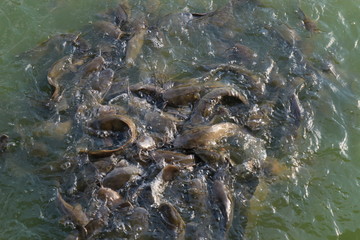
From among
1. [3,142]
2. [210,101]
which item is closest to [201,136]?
[210,101]

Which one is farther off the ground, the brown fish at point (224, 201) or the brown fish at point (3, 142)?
the brown fish at point (224, 201)

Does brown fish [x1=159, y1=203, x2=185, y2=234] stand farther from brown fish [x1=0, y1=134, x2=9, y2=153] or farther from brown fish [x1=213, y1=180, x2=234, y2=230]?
brown fish [x1=0, y1=134, x2=9, y2=153]

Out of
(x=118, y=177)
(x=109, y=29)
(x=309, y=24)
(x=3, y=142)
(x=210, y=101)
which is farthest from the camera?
(x=309, y=24)

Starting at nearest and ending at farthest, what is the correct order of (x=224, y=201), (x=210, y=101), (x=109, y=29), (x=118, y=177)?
(x=224, y=201)
(x=118, y=177)
(x=210, y=101)
(x=109, y=29)

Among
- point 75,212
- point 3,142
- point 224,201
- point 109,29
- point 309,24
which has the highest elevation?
point 309,24

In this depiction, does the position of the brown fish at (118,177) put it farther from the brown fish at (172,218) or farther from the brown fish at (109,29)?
the brown fish at (109,29)

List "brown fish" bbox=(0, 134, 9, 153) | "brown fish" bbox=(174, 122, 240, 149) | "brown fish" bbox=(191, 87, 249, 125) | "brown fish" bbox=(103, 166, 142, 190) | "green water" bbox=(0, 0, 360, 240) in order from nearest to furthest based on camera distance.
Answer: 1. "green water" bbox=(0, 0, 360, 240)
2. "brown fish" bbox=(103, 166, 142, 190)
3. "brown fish" bbox=(174, 122, 240, 149)
4. "brown fish" bbox=(0, 134, 9, 153)
5. "brown fish" bbox=(191, 87, 249, 125)

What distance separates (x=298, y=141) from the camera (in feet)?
15.6

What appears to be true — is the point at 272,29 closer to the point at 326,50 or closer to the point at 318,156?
the point at 326,50

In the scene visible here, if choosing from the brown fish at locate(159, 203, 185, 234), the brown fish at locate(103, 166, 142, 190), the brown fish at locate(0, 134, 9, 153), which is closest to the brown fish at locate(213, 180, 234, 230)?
the brown fish at locate(159, 203, 185, 234)

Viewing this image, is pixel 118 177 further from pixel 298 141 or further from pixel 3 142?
pixel 298 141

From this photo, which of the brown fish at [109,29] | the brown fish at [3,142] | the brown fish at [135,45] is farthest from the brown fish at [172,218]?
the brown fish at [109,29]

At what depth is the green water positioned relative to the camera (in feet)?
13.3

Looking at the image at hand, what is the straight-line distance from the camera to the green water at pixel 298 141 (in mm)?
4039
